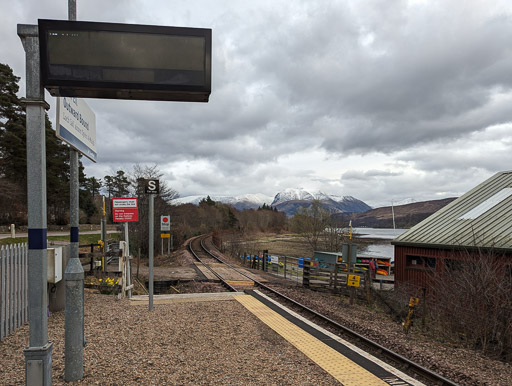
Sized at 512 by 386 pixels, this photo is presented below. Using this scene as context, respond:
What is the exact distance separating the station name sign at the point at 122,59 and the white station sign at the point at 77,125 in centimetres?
33

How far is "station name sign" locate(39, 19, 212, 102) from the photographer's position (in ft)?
11.8

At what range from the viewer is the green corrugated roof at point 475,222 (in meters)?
16.0

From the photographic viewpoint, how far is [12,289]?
6.73 m

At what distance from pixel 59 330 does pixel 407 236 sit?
17.7 metres

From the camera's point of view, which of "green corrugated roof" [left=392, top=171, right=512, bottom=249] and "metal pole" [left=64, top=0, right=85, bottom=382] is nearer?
"metal pole" [left=64, top=0, right=85, bottom=382]

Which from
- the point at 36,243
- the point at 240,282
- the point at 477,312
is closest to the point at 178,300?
the point at 240,282

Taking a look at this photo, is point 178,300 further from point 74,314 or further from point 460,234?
point 460,234

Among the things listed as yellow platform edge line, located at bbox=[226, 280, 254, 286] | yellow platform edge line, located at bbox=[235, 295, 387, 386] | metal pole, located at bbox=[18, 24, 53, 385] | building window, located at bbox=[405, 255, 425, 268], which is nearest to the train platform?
yellow platform edge line, located at bbox=[235, 295, 387, 386]

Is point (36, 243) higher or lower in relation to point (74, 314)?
higher

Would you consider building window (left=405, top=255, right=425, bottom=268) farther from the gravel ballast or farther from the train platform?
the gravel ballast

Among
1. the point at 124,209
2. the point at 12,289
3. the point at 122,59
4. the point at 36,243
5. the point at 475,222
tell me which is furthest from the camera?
the point at 475,222

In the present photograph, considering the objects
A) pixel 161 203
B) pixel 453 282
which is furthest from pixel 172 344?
pixel 161 203

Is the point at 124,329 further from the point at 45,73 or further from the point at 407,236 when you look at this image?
the point at 407,236

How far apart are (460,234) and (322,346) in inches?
534
